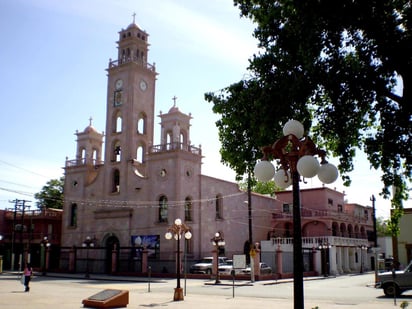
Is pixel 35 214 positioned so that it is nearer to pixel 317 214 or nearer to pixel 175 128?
pixel 175 128

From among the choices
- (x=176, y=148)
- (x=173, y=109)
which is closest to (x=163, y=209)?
(x=176, y=148)

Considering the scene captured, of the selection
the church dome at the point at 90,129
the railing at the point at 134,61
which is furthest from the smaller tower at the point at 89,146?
the railing at the point at 134,61

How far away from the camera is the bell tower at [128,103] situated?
1854 inches

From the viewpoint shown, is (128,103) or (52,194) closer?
(128,103)

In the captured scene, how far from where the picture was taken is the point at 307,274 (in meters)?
41.4

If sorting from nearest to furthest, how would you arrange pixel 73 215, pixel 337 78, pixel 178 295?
pixel 337 78, pixel 178 295, pixel 73 215

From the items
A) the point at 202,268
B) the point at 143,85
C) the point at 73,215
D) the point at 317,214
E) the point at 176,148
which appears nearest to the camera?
the point at 202,268

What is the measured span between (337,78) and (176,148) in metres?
32.1

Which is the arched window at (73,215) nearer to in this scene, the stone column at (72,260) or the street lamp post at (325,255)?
the stone column at (72,260)

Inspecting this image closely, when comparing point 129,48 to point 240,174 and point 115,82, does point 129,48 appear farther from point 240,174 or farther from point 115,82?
point 240,174

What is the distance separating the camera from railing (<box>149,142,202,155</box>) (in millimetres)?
44344

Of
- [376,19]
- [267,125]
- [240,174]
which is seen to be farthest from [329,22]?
[240,174]

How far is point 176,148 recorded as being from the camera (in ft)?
144

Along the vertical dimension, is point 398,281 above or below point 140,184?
below
